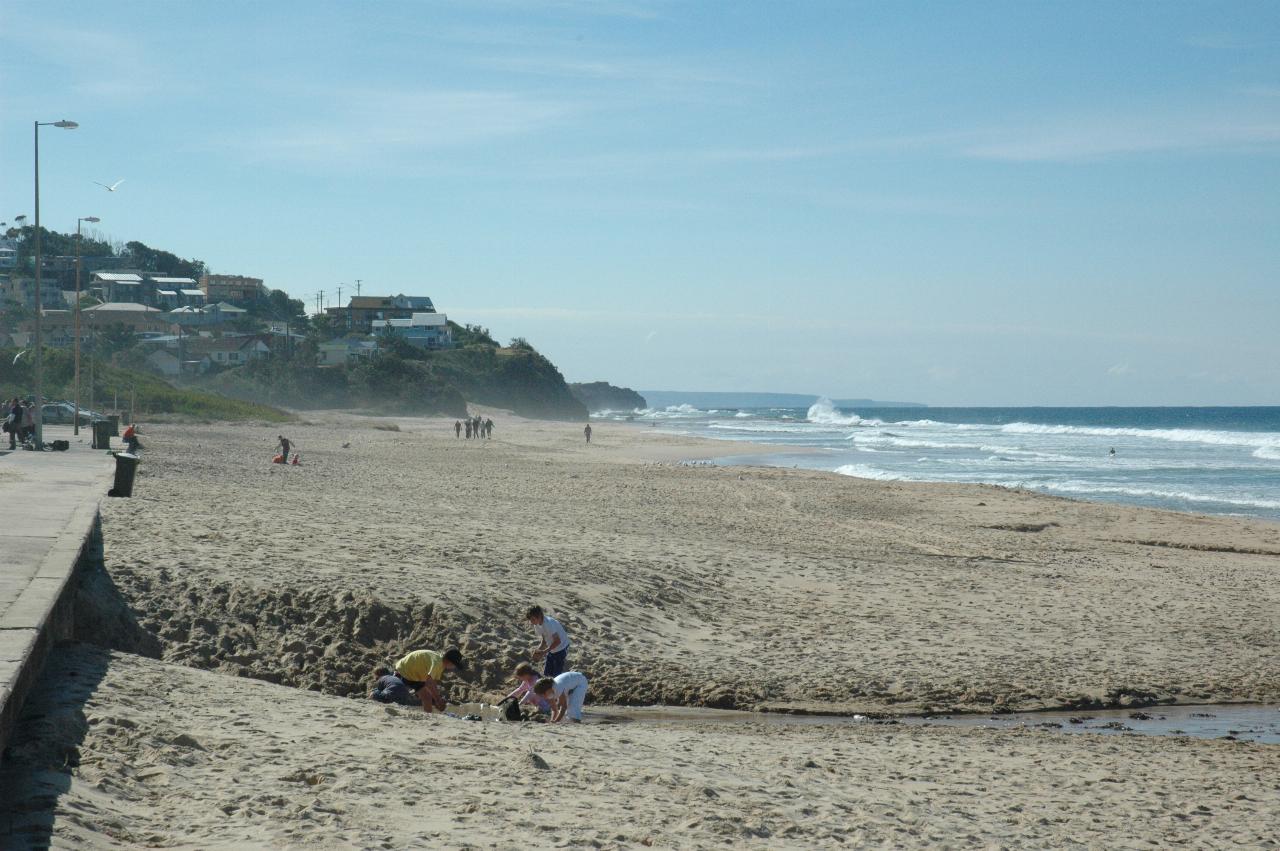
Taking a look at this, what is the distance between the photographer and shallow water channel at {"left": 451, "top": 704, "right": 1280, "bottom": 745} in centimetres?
990

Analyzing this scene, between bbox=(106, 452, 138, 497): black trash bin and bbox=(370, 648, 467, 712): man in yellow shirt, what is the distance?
341 inches

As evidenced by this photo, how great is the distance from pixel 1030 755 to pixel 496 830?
4782mm

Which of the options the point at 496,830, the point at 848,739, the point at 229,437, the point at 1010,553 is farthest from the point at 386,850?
the point at 229,437

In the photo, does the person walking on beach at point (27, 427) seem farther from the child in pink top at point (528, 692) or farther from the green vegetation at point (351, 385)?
the green vegetation at point (351, 385)

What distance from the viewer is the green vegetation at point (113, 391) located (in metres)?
61.6

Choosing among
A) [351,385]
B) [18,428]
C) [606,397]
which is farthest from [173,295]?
[18,428]

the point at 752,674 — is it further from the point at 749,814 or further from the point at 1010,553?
the point at 1010,553

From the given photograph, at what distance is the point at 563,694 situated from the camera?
9406 mm

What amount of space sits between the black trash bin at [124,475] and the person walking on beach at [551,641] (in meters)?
8.56

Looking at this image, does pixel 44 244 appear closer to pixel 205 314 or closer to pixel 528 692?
pixel 205 314

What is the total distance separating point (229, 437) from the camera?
45.6 m

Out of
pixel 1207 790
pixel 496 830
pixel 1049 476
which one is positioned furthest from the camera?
pixel 1049 476

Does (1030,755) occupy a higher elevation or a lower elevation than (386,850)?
lower

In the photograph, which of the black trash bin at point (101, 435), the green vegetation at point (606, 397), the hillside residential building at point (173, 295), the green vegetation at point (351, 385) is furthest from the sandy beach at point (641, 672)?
the green vegetation at point (606, 397)
